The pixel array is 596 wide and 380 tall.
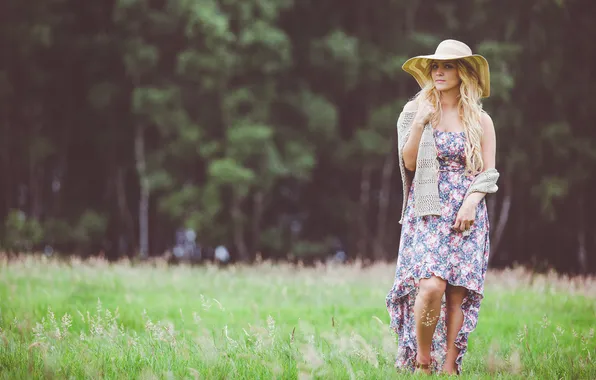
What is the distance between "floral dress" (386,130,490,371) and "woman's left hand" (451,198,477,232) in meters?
0.09

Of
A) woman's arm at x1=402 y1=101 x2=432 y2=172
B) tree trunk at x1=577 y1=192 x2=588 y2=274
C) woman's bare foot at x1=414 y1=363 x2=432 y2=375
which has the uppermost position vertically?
woman's arm at x1=402 y1=101 x2=432 y2=172

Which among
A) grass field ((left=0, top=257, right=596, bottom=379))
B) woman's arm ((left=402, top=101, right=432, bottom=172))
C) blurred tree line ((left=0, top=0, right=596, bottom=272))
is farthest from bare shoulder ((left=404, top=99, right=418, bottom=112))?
blurred tree line ((left=0, top=0, right=596, bottom=272))

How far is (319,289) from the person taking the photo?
29.5 ft

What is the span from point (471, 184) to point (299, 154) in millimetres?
14557

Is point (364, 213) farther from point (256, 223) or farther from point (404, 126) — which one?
point (404, 126)

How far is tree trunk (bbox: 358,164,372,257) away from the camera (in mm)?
21036

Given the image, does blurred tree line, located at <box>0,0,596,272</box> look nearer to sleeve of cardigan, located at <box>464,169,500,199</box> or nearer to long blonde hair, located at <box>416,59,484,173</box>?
long blonde hair, located at <box>416,59,484,173</box>

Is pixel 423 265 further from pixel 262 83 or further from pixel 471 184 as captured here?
pixel 262 83

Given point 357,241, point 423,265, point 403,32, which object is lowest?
point 357,241

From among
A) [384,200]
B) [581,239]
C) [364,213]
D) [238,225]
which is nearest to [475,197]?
[238,225]

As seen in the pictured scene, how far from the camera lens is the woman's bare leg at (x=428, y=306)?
4.50 metres

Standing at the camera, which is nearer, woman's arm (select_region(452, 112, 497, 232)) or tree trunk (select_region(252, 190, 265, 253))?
woman's arm (select_region(452, 112, 497, 232))

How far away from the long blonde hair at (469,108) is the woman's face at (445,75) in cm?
4

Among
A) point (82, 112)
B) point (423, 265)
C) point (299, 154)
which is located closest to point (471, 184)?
point (423, 265)
